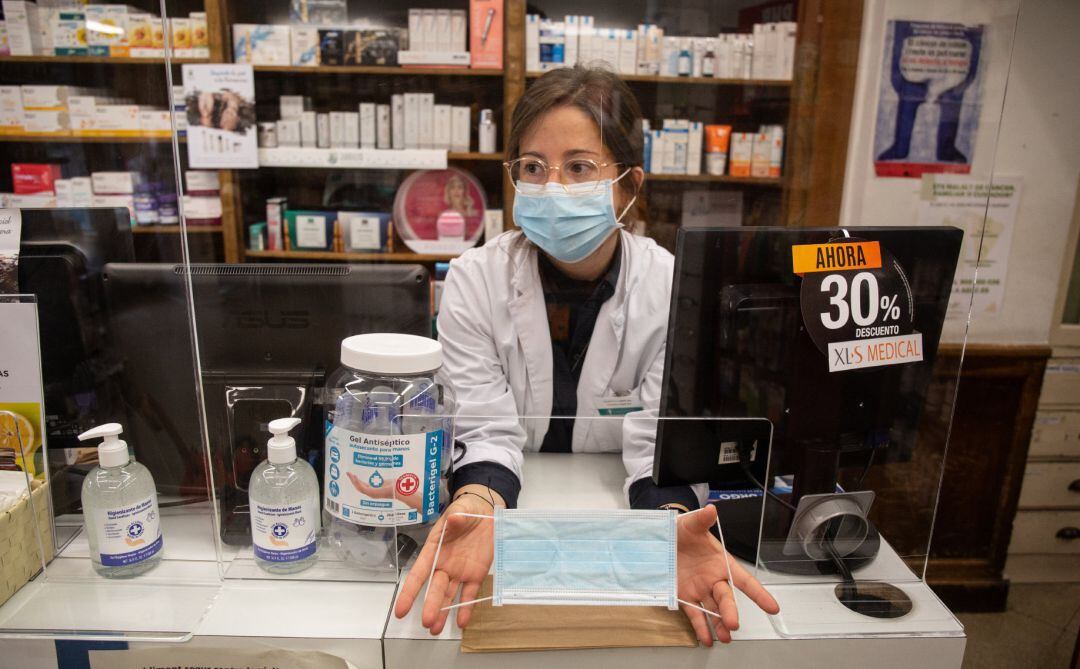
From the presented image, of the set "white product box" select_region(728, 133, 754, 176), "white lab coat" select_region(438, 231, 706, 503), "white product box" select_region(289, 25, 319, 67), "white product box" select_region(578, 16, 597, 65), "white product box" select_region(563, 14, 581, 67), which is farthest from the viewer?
"white product box" select_region(289, 25, 319, 67)

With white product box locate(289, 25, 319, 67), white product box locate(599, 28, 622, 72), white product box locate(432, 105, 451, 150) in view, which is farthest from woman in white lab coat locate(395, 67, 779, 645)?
white product box locate(289, 25, 319, 67)

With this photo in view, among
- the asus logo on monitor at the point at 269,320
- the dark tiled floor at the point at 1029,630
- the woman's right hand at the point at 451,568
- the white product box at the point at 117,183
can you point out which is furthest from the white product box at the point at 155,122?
the dark tiled floor at the point at 1029,630

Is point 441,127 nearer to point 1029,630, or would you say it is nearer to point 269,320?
point 269,320

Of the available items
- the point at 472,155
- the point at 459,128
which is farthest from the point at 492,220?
the point at 459,128

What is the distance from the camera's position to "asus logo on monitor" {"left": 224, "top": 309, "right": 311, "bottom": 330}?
97 cm

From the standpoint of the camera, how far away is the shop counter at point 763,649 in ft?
2.33

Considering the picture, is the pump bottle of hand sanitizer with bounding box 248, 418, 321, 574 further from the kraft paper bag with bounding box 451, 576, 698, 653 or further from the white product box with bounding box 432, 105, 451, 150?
the white product box with bounding box 432, 105, 451, 150

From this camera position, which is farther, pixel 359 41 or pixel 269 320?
pixel 359 41

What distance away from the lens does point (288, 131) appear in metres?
2.71

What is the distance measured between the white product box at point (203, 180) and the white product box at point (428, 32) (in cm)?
99

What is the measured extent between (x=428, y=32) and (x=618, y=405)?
2.09m

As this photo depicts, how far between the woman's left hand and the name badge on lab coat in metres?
0.29

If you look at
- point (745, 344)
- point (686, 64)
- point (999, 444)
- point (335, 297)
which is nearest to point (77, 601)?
point (335, 297)

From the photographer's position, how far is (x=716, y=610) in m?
0.74
